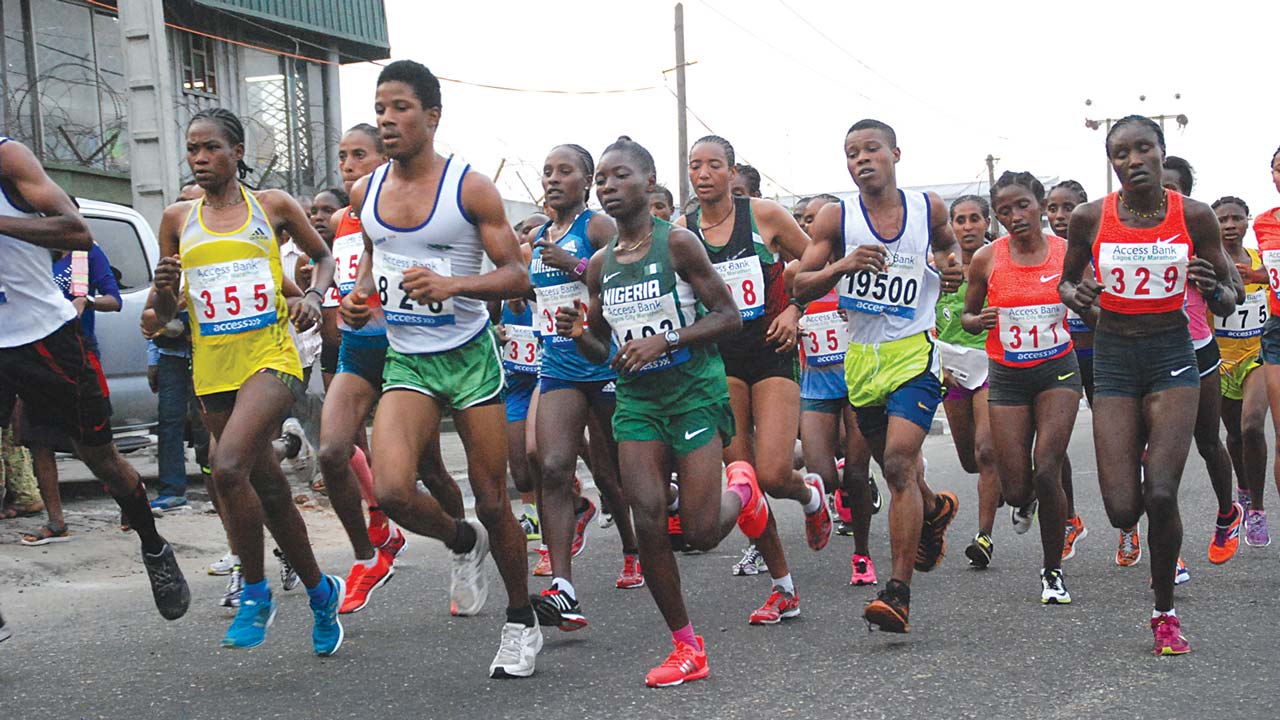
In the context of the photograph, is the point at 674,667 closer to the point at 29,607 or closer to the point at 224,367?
the point at 224,367

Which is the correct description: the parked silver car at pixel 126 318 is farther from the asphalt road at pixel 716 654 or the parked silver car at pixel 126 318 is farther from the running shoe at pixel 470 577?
the running shoe at pixel 470 577

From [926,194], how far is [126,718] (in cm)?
433

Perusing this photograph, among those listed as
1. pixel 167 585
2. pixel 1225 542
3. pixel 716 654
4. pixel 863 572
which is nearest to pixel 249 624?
pixel 167 585

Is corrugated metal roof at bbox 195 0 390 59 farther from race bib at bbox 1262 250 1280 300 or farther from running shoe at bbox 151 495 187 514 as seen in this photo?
race bib at bbox 1262 250 1280 300

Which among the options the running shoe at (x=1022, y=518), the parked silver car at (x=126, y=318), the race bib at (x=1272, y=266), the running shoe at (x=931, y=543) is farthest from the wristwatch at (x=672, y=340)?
the parked silver car at (x=126, y=318)

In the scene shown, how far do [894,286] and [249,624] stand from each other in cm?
321

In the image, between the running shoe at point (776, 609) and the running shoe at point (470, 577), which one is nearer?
the running shoe at point (470, 577)

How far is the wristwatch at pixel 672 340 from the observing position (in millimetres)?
5305

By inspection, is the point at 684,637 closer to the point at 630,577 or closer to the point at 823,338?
Result: the point at 630,577

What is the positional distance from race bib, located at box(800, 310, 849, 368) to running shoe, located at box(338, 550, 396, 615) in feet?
8.63

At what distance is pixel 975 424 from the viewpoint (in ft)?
28.1

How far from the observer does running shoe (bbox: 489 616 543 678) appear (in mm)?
5328

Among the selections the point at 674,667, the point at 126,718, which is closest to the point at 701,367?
the point at 674,667

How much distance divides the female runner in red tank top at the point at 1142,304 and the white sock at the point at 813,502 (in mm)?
1748
